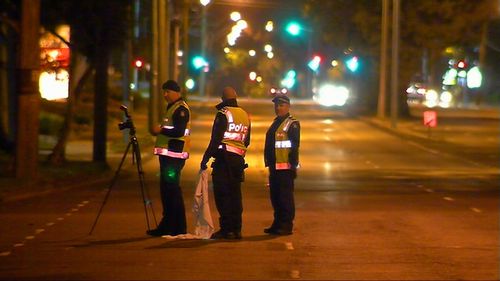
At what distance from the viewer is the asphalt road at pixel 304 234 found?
464 inches

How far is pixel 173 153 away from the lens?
549 inches

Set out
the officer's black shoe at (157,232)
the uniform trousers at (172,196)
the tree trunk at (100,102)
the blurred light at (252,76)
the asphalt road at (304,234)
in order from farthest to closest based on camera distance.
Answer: the blurred light at (252,76) → the tree trunk at (100,102) → the officer's black shoe at (157,232) → the uniform trousers at (172,196) → the asphalt road at (304,234)

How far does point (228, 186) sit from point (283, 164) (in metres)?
0.90

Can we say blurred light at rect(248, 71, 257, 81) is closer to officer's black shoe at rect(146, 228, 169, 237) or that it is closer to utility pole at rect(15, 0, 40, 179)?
utility pole at rect(15, 0, 40, 179)

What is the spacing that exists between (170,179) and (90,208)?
458 cm

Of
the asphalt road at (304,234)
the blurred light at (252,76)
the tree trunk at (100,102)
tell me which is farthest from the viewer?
the blurred light at (252,76)

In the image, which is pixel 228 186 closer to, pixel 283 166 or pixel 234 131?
pixel 234 131

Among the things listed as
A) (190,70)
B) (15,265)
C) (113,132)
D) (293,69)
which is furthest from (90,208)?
(293,69)

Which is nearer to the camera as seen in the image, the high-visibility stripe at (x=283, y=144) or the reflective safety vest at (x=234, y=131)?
the reflective safety vest at (x=234, y=131)

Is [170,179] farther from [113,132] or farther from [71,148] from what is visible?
[113,132]

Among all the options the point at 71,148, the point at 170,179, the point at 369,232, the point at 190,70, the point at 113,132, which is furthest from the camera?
the point at 190,70

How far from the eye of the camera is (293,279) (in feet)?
36.8

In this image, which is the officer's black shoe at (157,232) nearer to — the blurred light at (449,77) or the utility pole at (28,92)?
the utility pole at (28,92)

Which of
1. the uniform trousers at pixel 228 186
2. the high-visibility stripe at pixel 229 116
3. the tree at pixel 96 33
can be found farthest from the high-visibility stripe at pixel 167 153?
the tree at pixel 96 33
